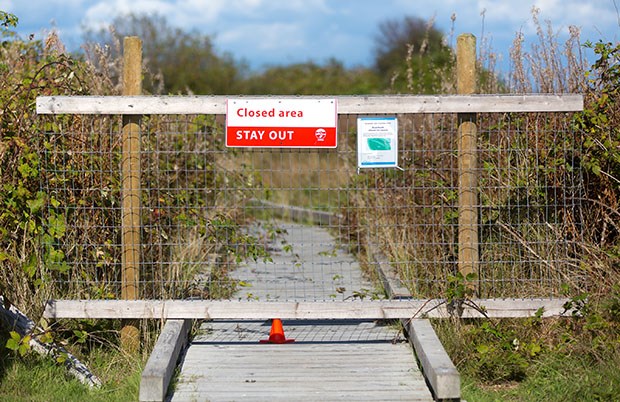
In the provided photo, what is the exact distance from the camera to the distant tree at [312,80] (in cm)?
3731

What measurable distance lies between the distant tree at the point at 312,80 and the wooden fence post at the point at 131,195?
94.2 feet

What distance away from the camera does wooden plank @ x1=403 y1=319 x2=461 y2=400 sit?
5680 mm

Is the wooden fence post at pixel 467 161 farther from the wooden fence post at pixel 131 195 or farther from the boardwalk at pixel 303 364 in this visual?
the wooden fence post at pixel 131 195

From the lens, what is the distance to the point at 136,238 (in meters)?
7.07

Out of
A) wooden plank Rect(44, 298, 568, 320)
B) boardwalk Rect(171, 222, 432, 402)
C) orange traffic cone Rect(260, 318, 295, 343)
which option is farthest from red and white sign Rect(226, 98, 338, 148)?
orange traffic cone Rect(260, 318, 295, 343)

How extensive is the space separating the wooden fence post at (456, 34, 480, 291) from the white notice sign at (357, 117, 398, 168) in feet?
1.78

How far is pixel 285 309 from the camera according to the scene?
6.95m

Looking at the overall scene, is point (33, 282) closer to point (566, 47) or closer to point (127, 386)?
point (127, 386)

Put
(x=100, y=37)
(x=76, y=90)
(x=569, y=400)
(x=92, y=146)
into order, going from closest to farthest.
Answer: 1. (x=569, y=400)
2. (x=92, y=146)
3. (x=76, y=90)
4. (x=100, y=37)

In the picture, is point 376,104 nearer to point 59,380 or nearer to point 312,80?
point 59,380

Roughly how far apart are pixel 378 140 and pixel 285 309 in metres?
1.56

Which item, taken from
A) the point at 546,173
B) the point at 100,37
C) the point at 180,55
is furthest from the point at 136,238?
the point at 180,55

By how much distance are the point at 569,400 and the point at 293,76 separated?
3515 cm

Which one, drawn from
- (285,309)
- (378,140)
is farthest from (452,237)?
(285,309)
